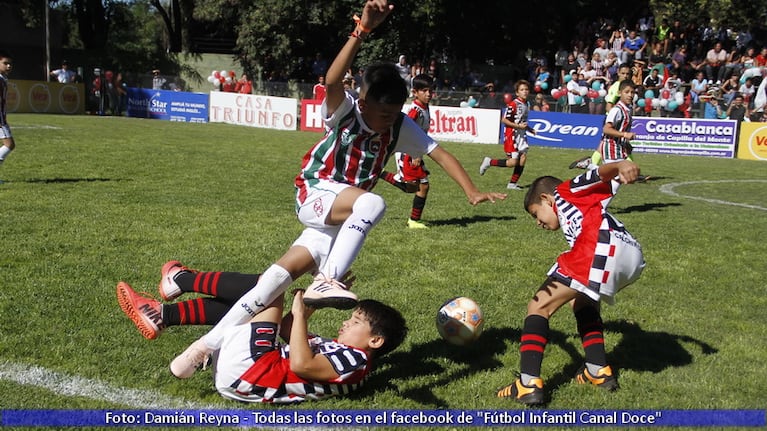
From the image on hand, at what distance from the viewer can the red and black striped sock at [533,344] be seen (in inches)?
157

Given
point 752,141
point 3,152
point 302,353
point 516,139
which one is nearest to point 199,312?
point 302,353

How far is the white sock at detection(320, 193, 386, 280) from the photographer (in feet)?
12.2

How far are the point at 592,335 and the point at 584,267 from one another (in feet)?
1.85

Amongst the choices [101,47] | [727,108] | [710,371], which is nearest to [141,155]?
[710,371]

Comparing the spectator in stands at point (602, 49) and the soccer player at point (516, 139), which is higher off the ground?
the spectator in stands at point (602, 49)

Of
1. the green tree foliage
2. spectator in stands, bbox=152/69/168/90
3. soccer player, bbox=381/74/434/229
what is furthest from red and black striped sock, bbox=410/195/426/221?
spectator in stands, bbox=152/69/168/90

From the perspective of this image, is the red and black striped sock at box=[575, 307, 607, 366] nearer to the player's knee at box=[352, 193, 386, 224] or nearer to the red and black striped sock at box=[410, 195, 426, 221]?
the player's knee at box=[352, 193, 386, 224]

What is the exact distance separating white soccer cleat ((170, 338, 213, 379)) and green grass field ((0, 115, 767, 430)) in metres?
0.12

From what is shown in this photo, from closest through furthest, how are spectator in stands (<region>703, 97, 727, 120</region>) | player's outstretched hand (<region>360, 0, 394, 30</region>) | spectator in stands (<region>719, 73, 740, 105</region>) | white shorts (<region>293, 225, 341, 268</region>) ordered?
player's outstretched hand (<region>360, 0, 394, 30</region>)
white shorts (<region>293, 225, 341, 268</region>)
spectator in stands (<region>703, 97, 727, 120</region>)
spectator in stands (<region>719, 73, 740, 105</region>)

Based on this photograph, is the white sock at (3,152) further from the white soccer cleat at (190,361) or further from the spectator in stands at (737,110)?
the spectator in stands at (737,110)

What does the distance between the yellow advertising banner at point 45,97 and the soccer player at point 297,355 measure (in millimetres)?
31051

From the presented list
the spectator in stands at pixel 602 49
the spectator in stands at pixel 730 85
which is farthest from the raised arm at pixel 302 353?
the spectator in stands at pixel 602 49

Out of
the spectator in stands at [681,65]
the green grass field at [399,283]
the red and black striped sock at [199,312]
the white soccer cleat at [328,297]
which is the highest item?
the spectator in stands at [681,65]

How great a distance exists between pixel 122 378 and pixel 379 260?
340 centimetres
